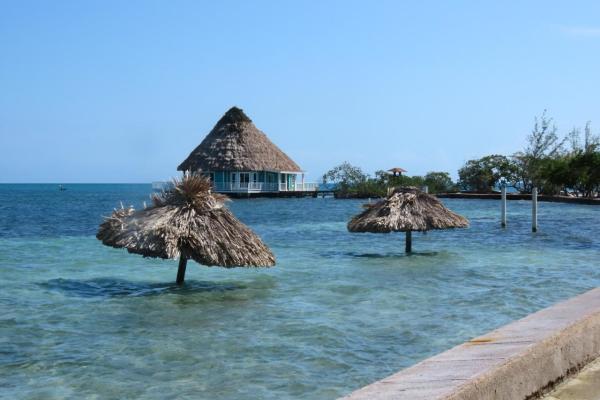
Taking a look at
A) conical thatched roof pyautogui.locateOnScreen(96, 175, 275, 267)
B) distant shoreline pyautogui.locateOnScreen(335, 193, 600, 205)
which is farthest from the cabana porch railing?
conical thatched roof pyautogui.locateOnScreen(96, 175, 275, 267)

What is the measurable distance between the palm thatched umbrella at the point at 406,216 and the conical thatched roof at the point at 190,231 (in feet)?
19.5

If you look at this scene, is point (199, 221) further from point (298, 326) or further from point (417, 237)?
point (417, 237)

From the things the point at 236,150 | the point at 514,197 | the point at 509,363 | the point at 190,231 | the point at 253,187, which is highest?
the point at 236,150

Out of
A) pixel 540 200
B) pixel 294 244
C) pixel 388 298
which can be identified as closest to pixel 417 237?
pixel 294 244

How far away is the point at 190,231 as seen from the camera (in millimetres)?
10719

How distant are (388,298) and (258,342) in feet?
12.1

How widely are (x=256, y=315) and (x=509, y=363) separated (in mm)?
6487

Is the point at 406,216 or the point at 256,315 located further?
the point at 406,216

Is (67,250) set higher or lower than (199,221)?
lower

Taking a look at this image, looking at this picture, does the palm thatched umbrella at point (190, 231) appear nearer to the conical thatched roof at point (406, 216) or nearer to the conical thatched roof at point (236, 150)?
the conical thatched roof at point (406, 216)

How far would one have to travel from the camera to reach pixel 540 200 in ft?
169

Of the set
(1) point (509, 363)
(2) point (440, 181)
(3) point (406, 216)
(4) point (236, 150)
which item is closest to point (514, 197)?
(2) point (440, 181)

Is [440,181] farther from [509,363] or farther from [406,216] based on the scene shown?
[509,363]

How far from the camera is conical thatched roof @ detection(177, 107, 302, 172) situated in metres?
58.6
